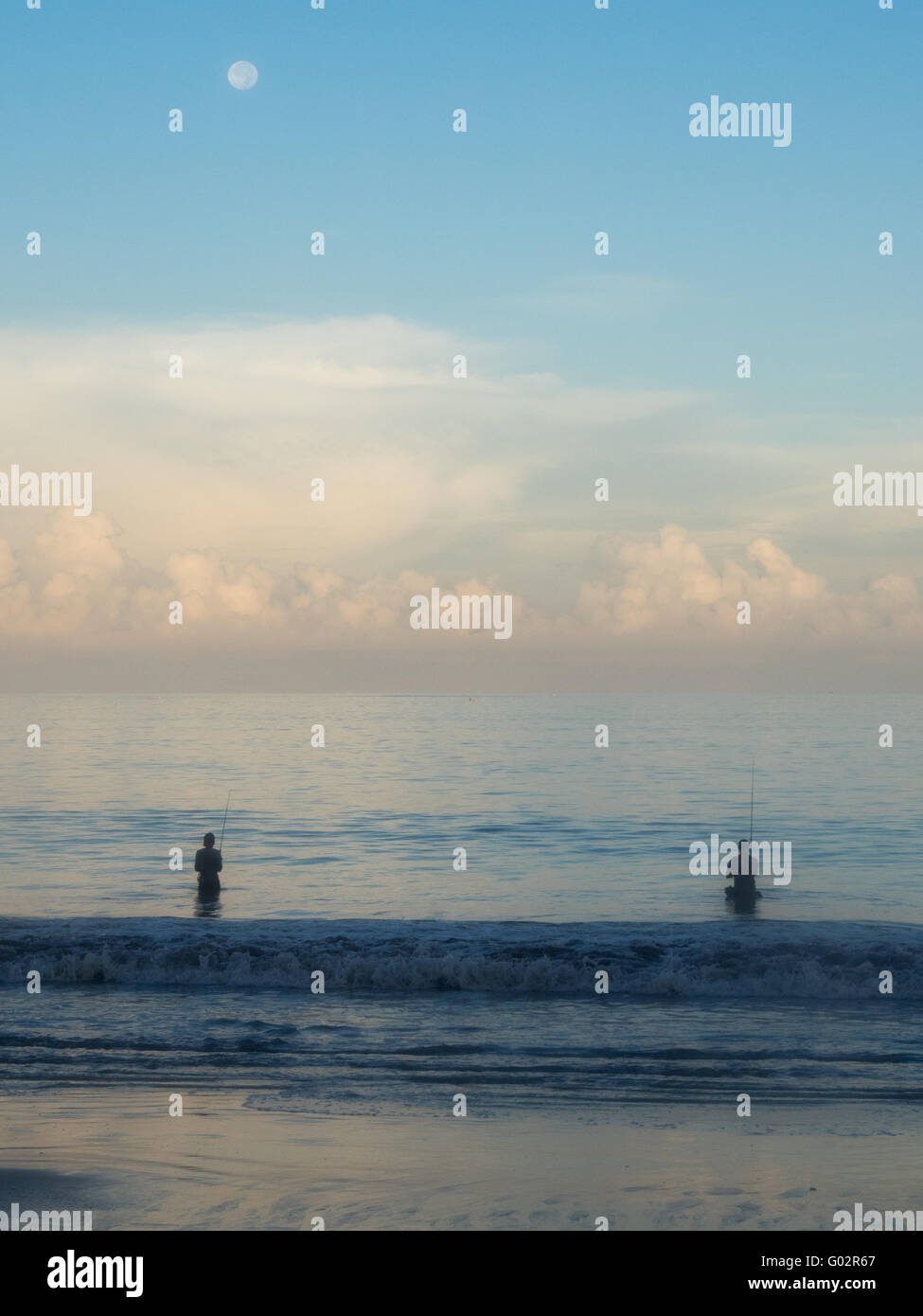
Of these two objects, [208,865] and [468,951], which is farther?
[208,865]

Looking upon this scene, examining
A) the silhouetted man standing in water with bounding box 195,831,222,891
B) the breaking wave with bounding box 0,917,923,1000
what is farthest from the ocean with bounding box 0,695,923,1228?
the silhouetted man standing in water with bounding box 195,831,222,891

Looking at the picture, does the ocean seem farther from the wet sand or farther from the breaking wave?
the wet sand

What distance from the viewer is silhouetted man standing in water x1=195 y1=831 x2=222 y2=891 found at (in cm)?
2430

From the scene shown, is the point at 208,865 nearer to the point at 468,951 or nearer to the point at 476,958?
the point at 468,951

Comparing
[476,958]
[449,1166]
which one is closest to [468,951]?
[476,958]

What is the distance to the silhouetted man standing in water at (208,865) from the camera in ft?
79.7

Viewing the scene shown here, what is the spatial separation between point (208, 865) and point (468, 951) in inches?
298

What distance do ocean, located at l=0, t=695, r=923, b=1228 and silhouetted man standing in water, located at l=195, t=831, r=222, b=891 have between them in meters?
0.50

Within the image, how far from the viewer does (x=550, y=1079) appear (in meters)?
12.1

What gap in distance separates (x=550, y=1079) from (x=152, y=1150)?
4.36m

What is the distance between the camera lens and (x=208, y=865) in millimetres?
24375

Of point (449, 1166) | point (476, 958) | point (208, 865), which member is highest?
point (208, 865)

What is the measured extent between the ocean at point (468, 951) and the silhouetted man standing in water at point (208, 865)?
19.7 inches

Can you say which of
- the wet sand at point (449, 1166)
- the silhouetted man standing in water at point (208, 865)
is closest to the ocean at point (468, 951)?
the wet sand at point (449, 1166)
